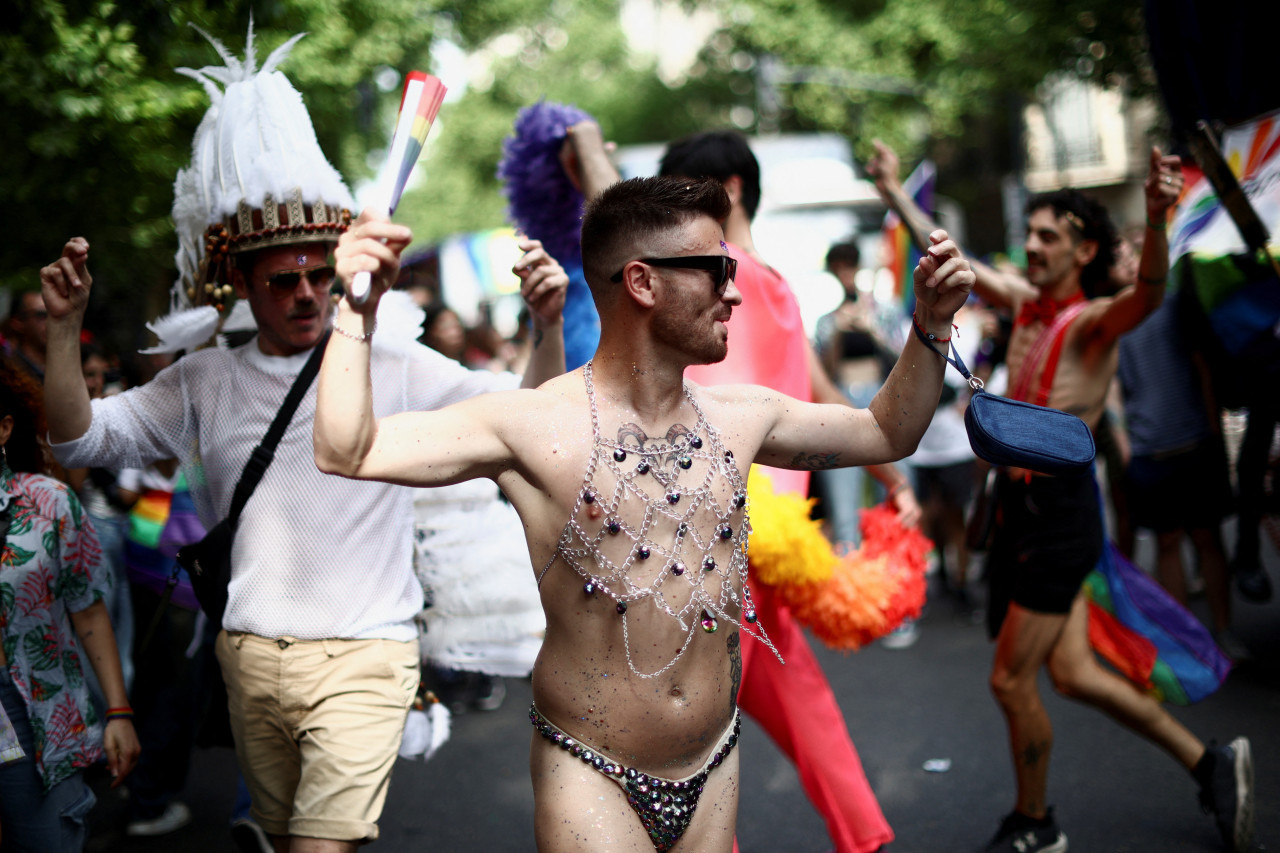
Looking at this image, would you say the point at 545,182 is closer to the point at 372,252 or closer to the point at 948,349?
the point at 948,349

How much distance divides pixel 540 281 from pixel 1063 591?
230cm

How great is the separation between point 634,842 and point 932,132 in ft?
89.6

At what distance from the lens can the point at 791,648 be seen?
3.55 metres

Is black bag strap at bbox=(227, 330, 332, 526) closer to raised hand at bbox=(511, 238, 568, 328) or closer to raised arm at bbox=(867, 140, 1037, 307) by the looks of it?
raised hand at bbox=(511, 238, 568, 328)

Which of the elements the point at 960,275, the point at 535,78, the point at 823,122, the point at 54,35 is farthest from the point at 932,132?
the point at 960,275

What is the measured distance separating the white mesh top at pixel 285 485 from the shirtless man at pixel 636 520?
2.54ft

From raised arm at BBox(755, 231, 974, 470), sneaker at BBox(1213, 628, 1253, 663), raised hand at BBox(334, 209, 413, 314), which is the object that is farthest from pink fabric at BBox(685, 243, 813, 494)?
sneaker at BBox(1213, 628, 1253, 663)

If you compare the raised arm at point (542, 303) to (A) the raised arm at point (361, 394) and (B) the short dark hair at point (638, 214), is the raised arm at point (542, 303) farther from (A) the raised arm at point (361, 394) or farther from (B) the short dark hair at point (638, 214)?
(A) the raised arm at point (361, 394)

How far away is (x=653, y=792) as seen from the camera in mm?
2287

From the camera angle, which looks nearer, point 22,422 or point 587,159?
point 22,422

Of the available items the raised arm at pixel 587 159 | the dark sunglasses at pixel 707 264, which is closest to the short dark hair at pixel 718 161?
the raised arm at pixel 587 159

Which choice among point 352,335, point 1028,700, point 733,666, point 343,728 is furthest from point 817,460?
point 1028,700

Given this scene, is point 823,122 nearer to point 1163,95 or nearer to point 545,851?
point 1163,95

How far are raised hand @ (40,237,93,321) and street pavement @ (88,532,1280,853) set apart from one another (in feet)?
8.63
